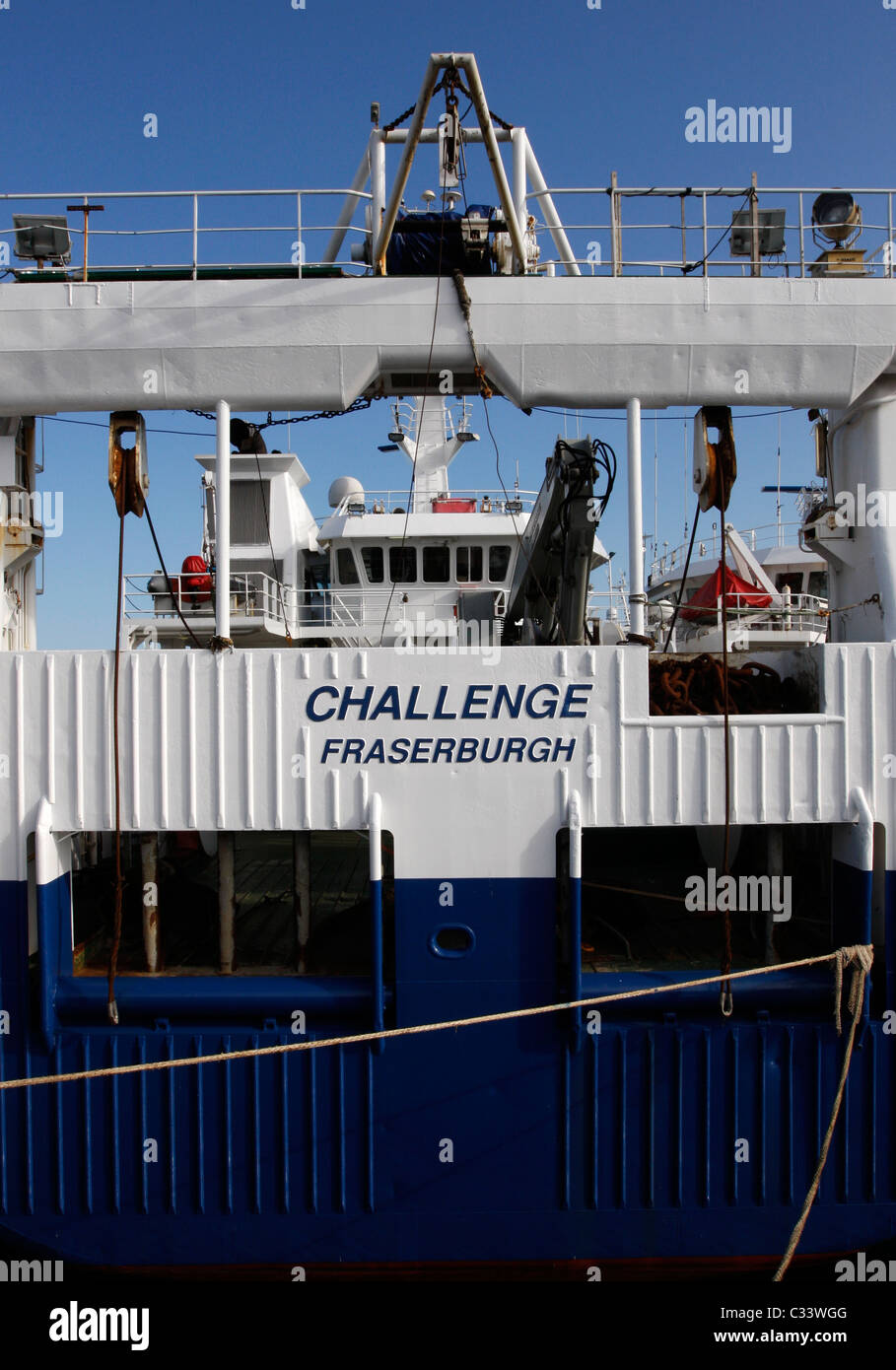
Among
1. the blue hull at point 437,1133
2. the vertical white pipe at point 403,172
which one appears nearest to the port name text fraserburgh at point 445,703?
the blue hull at point 437,1133

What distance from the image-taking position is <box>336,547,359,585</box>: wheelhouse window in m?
13.8

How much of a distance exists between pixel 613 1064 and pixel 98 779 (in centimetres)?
401

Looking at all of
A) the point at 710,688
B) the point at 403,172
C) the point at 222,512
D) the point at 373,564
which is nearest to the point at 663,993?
the point at 710,688

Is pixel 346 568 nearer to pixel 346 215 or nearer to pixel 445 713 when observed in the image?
pixel 346 215

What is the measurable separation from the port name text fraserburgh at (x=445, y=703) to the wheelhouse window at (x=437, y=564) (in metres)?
8.70

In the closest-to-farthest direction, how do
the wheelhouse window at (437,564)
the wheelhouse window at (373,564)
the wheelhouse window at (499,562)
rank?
the wheelhouse window at (499,562) < the wheelhouse window at (437,564) < the wheelhouse window at (373,564)

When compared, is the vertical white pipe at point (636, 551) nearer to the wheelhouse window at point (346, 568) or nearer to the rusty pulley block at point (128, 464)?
the rusty pulley block at point (128, 464)

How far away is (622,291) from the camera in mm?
5629

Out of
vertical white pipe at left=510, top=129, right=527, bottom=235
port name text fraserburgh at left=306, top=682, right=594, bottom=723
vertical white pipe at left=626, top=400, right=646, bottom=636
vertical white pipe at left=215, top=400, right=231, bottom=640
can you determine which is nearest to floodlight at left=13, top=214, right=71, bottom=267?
vertical white pipe at left=215, top=400, right=231, bottom=640

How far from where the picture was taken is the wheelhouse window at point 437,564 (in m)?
13.4

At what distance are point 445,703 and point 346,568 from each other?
9.54m

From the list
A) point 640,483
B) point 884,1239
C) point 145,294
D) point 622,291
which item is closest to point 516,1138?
point 884,1239

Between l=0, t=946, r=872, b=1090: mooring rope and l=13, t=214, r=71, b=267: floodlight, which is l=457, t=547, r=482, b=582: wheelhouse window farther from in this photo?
l=0, t=946, r=872, b=1090: mooring rope
